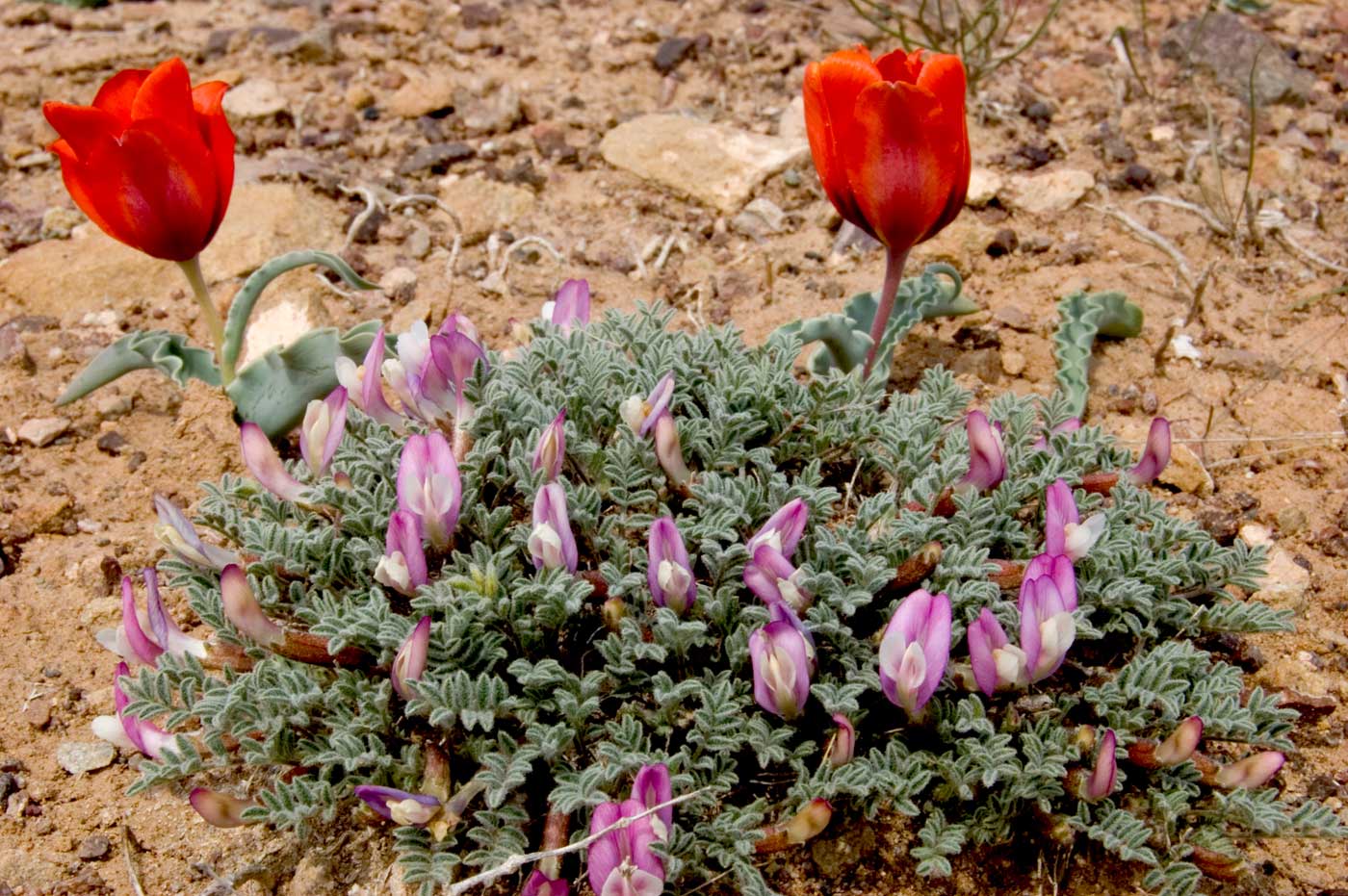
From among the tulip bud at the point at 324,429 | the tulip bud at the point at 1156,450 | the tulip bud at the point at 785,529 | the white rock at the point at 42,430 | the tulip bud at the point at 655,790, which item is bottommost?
the white rock at the point at 42,430

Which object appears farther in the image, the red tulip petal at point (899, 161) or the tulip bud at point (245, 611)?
the red tulip petal at point (899, 161)

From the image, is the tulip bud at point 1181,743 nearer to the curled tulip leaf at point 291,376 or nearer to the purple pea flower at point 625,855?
the purple pea flower at point 625,855

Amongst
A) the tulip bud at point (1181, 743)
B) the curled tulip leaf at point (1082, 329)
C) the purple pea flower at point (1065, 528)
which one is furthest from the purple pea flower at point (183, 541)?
the curled tulip leaf at point (1082, 329)

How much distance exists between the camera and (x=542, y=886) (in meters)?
2.10

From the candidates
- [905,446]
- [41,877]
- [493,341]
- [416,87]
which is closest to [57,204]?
[416,87]

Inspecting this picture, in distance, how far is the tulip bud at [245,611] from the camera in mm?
2236

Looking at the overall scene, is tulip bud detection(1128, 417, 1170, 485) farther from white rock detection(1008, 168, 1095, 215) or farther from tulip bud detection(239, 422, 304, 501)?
tulip bud detection(239, 422, 304, 501)

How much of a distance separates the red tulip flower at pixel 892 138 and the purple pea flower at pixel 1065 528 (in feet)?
2.09

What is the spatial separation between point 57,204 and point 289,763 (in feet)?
8.57

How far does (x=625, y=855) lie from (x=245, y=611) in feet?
2.56

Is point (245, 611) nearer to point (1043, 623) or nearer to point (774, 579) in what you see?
point (774, 579)

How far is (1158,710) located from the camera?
2.42m

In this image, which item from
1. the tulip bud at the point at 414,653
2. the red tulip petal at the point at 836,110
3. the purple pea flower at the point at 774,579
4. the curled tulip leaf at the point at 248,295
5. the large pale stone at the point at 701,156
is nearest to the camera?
the tulip bud at the point at 414,653

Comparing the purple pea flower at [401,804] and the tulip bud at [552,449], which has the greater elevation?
the tulip bud at [552,449]
